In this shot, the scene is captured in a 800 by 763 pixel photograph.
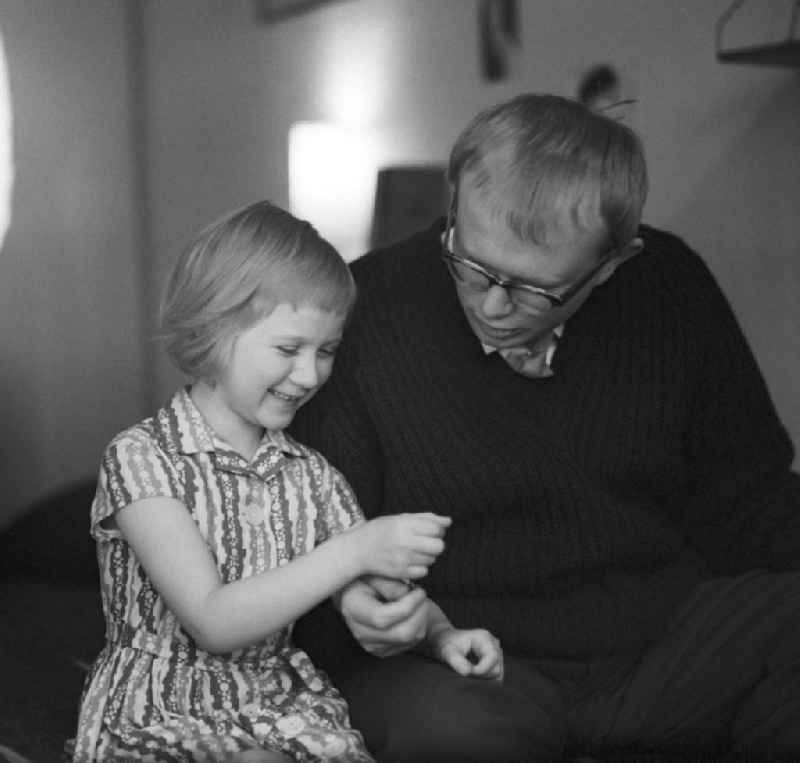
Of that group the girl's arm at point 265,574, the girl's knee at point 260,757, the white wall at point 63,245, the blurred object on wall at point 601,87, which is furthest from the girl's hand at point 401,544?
the white wall at point 63,245

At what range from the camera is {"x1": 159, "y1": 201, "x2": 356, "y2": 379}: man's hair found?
1.32 m

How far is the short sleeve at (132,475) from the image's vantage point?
127cm

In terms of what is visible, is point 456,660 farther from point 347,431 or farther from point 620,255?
point 620,255

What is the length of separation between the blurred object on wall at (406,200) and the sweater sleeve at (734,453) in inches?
55.9

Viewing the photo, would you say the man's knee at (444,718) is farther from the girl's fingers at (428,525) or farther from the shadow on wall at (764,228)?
the shadow on wall at (764,228)

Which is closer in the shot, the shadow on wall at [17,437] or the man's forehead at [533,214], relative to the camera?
the man's forehead at [533,214]

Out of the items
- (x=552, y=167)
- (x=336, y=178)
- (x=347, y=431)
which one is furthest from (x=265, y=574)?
(x=336, y=178)

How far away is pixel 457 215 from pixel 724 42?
1144mm

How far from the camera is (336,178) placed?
10.9 ft

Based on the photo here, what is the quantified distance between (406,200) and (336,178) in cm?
27

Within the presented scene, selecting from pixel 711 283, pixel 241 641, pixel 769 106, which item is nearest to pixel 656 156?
pixel 769 106

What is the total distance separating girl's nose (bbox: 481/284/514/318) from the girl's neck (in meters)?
0.31

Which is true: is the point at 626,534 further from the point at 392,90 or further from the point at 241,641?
the point at 392,90

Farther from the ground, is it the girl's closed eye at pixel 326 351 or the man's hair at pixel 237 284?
the man's hair at pixel 237 284
